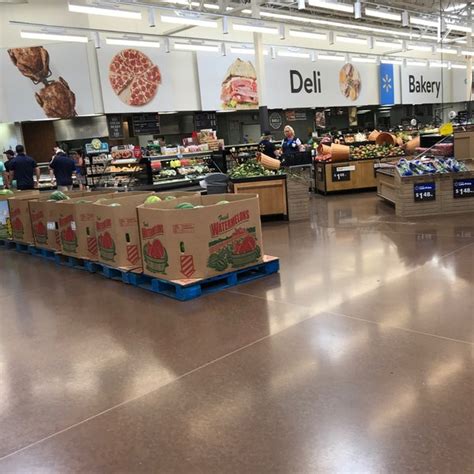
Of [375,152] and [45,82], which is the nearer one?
[375,152]

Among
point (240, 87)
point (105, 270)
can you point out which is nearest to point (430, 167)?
point (105, 270)

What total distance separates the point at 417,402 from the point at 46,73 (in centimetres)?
1298

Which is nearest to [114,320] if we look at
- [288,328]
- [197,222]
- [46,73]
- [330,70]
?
[197,222]

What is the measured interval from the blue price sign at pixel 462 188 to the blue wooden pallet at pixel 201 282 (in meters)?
4.29

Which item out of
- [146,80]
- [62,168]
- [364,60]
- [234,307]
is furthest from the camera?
[364,60]

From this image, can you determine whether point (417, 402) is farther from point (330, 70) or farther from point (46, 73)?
point (330, 70)

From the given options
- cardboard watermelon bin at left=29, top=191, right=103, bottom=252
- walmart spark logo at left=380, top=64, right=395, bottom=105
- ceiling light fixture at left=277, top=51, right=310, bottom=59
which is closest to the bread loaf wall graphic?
ceiling light fixture at left=277, top=51, right=310, bottom=59

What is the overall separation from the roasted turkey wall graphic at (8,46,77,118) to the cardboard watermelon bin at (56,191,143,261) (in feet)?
25.0

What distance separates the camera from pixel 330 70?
18.2 m

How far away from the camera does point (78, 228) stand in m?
5.95

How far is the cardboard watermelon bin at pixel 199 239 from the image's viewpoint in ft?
14.8

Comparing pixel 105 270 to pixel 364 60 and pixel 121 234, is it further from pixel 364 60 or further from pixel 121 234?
pixel 364 60

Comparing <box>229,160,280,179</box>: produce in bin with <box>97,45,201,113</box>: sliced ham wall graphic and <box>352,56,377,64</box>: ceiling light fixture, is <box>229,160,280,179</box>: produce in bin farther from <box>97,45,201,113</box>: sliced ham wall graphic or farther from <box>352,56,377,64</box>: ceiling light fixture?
<box>352,56,377,64</box>: ceiling light fixture

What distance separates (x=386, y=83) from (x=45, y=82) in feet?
44.9
